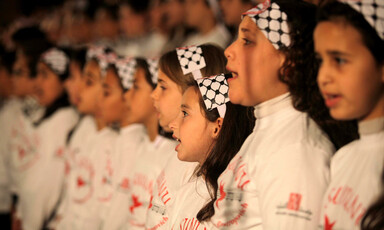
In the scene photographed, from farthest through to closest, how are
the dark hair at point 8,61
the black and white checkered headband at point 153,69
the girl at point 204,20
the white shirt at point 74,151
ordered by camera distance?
the dark hair at point 8,61 < the girl at point 204,20 < the white shirt at point 74,151 < the black and white checkered headband at point 153,69

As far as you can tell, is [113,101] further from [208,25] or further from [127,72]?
[208,25]

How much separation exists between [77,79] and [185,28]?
1.47 meters

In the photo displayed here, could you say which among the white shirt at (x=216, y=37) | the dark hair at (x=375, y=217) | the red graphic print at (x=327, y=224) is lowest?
the red graphic print at (x=327, y=224)

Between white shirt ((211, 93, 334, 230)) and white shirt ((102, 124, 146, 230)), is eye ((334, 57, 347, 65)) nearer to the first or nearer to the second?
white shirt ((211, 93, 334, 230))

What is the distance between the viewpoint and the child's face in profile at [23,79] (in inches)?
200

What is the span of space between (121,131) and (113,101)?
0.26 m

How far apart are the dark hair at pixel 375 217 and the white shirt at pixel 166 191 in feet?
3.60

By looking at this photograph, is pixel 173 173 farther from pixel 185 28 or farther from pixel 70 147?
pixel 185 28

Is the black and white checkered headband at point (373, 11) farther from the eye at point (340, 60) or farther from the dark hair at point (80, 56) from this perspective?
the dark hair at point (80, 56)

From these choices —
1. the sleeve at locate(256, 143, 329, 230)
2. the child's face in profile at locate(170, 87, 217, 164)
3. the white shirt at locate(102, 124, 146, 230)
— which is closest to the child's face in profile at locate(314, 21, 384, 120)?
the sleeve at locate(256, 143, 329, 230)

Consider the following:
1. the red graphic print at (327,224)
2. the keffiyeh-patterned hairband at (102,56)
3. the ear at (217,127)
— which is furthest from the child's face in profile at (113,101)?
the red graphic print at (327,224)

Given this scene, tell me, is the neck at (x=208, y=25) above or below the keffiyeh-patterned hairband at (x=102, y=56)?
below

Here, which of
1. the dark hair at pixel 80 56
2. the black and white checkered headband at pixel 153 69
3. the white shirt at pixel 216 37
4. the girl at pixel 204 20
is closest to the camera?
the black and white checkered headband at pixel 153 69

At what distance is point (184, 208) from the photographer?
92.7 inches
